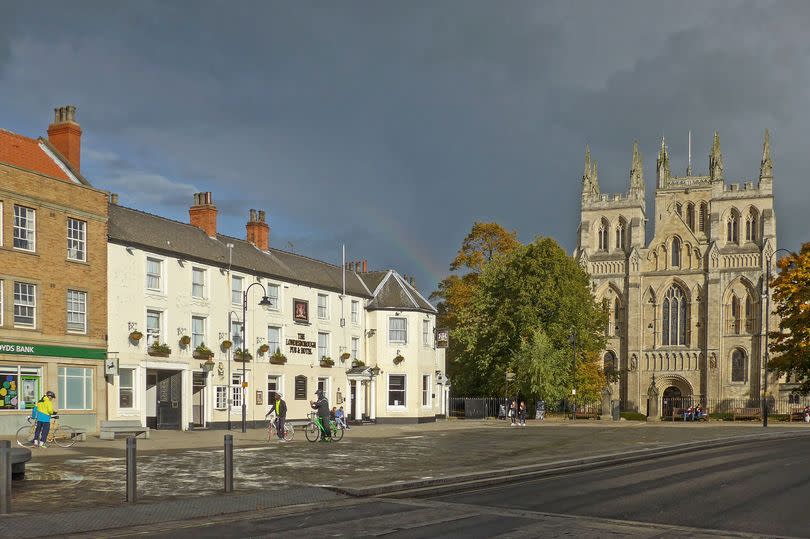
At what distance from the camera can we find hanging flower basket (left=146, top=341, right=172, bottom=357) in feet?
131

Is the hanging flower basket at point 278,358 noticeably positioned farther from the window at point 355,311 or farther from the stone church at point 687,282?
the stone church at point 687,282

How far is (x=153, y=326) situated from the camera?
134ft

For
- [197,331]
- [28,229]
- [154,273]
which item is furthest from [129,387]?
[28,229]

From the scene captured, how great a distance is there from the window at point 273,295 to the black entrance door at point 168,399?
27.8 ft

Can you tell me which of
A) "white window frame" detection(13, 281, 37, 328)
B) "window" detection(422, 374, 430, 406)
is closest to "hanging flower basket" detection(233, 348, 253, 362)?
"white window frame" detection(13, 281, 37, 328)

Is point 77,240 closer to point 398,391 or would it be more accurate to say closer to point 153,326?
point 153,326

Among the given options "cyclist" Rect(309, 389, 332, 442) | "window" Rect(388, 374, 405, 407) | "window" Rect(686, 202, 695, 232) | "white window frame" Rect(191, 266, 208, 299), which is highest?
"window" Rect(686, 202, 695, 232)

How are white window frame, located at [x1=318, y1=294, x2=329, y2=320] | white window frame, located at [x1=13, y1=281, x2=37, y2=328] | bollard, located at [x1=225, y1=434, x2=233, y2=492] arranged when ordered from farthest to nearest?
1. white window frame, located at [x1=318, y1=294, x2=329, y2=320]
2. white window frame, located at [x1=13, y1=281, x2=37, y2=328]
3. bollard, located at [x1=225, y1=434, x2=233, y2=492]

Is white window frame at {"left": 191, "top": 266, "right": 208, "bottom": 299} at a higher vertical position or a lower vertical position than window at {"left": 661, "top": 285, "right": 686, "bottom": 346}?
higher

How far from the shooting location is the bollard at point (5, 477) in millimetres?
13047

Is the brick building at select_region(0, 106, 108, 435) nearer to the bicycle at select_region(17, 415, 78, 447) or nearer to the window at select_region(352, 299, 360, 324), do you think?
the bicycle at select_region(17, 415, 78, 447)

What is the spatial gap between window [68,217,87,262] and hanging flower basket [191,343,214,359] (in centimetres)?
843

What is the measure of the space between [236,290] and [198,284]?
3.00 metres

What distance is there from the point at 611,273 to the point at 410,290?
47016mm
